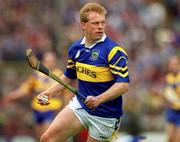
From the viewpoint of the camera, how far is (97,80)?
9.49m

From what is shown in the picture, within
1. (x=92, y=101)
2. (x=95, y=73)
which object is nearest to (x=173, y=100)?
(x=95, y=73)

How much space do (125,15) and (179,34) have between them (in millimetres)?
1546

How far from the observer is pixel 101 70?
9438mm

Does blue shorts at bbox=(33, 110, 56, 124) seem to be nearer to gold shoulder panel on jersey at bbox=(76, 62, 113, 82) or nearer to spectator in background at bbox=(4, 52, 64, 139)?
spectator in background at bbox=(4, 52, 64, 139)

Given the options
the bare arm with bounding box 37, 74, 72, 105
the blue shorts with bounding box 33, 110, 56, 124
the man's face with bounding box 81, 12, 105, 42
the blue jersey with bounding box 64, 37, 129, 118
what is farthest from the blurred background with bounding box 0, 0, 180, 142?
the man's face with bounding box 81, 12, 105, 42

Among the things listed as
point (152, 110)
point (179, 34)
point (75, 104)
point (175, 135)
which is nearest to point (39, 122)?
point (175, 135)

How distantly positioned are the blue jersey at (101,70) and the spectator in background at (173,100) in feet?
17.6

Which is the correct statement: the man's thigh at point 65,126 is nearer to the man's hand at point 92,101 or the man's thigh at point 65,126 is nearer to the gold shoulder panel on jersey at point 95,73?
the gold shoulder panel on jersey at point 95,73

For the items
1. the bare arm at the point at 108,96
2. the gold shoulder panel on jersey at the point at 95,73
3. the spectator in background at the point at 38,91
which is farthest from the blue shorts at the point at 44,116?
the bare arm at the point at 108,96

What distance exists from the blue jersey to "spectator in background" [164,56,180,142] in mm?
5379

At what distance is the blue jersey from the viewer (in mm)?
9273

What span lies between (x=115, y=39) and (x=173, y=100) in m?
6.12

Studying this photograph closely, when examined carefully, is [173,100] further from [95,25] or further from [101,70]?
[95,25]

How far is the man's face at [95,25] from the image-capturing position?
9.38m
